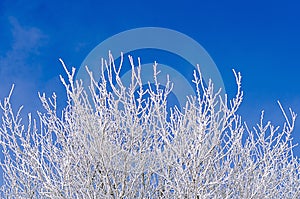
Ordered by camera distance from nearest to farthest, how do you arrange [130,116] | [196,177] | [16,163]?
[196,177] < [130,116] < [16,163]

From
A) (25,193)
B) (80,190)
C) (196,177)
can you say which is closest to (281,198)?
(196,177)

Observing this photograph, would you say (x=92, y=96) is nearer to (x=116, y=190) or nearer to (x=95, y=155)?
(x=95, y=155)

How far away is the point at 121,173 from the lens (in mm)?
6191

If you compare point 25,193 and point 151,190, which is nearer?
point 151,190

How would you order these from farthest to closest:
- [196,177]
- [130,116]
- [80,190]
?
[130,116] < [80,190] < [196,177]

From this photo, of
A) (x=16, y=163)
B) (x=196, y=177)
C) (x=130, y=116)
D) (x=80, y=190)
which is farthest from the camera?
(x=16, y=163)

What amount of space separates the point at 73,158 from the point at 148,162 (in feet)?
3.19

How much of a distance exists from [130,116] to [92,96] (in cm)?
54

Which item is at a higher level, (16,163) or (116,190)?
(16,163)

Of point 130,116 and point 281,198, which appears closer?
point 130,116

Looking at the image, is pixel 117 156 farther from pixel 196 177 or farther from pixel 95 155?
pixel 196 177

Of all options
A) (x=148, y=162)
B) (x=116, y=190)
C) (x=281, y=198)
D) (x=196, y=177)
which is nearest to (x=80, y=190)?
(x=116, y=190)

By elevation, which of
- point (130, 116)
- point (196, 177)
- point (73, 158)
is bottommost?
point (196, 177)

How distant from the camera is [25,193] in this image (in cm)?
709
